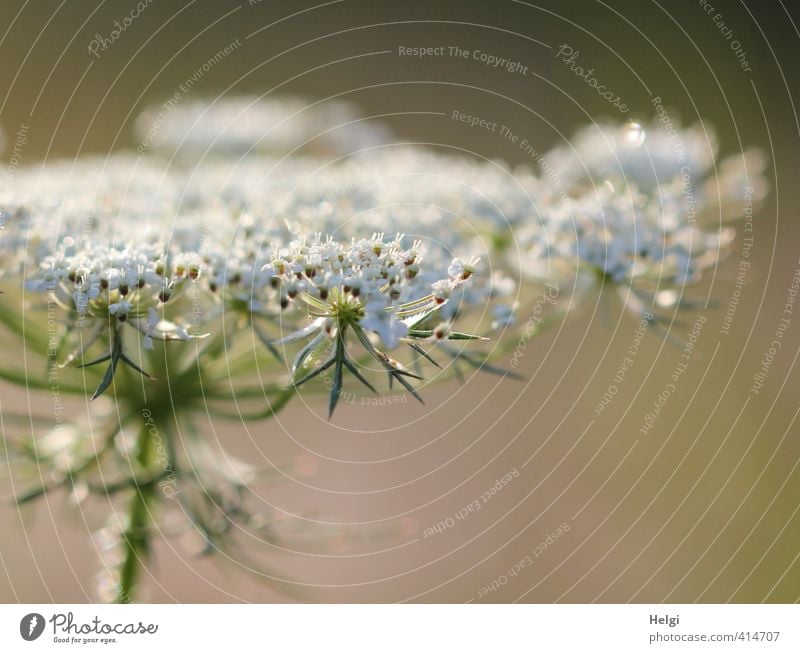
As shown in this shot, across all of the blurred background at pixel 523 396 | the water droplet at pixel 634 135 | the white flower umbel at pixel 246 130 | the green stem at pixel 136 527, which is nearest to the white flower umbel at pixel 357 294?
the green stem at pixel 136 527

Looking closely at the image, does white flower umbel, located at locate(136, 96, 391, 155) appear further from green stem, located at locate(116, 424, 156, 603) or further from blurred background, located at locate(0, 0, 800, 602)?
green stem, located at locate(116, 424, 156, 603)

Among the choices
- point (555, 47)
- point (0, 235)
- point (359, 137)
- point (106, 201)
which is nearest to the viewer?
point (0, 235)

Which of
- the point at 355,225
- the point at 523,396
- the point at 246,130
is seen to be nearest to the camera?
the point at 355,225

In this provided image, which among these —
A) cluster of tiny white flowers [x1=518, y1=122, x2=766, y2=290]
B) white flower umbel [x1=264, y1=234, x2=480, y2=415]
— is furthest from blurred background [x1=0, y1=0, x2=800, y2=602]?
white flower umbel [x1=264, y1=234, x2=480, y2=415]

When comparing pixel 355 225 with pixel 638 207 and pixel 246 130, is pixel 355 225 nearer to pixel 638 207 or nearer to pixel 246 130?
pixel 638 207

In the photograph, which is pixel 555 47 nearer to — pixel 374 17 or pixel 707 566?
pixel 374 17

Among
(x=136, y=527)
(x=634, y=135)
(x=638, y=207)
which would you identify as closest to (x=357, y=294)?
(x=136, y=527)
